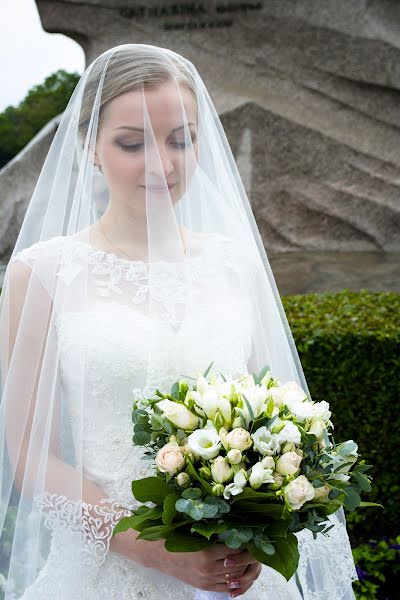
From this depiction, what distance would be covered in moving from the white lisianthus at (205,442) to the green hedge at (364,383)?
2.68 m

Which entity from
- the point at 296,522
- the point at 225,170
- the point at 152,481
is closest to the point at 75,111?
the point at 225,170

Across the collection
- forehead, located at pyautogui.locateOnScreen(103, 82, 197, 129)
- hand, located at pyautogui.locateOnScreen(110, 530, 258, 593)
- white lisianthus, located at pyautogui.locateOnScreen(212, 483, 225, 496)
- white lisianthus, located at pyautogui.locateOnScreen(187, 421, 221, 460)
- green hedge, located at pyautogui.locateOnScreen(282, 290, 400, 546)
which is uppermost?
forehead, located at pyautogui.locateOnScreen(103, 82, 197, 129)

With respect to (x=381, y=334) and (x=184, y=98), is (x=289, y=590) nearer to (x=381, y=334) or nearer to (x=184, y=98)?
(x=184, y=98)

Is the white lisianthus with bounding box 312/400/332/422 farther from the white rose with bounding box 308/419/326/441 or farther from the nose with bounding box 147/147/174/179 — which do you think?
the nose with bounding box 147/147/174/179

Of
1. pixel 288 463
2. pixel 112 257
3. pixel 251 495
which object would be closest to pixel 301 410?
pixel 288 463

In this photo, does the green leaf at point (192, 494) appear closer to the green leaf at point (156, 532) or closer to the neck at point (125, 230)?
the green leaf at point (156, 532)

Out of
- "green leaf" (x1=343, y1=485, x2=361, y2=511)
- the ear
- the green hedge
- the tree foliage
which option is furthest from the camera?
the tree foliage

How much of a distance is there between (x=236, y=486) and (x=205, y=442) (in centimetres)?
13

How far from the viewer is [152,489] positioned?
170cm

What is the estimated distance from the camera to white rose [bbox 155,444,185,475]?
1.62 meters

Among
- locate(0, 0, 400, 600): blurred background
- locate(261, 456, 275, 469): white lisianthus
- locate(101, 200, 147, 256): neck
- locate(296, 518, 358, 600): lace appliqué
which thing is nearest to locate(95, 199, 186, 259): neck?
locate(101, 200, 147, 256): neck

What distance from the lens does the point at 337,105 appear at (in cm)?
768

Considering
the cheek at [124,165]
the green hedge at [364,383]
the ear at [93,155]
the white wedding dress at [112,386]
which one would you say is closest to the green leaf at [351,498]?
the white wedding dress at [112,386]

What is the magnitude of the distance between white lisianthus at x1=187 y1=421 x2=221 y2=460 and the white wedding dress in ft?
1.10
